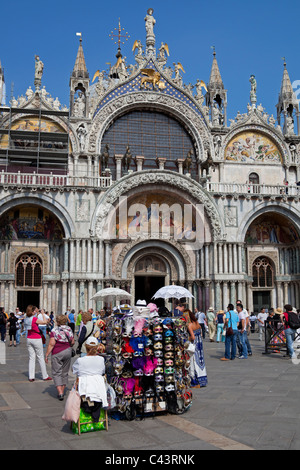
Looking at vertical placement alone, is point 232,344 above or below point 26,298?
below

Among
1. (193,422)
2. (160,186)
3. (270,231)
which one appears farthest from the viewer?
(270,231)

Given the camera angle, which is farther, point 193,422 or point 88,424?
point 193,422

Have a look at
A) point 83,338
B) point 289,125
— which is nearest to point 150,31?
point 289,125

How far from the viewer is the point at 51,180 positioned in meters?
26.6

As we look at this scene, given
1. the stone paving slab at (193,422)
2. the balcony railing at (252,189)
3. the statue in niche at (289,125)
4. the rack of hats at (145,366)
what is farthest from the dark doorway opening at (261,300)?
the rack of hats at (145,366)

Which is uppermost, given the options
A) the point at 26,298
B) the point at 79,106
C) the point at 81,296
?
the point at 79,106

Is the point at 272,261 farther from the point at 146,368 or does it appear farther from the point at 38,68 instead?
the point at 146,368

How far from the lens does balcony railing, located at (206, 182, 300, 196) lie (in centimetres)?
2884

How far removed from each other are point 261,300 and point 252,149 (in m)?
10.5

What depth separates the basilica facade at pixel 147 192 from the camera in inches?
1054

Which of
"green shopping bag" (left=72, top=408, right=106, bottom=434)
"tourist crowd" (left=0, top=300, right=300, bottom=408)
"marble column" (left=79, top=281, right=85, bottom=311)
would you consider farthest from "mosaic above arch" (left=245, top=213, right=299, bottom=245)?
"green shopping bag" (left=72, top=408, right=106, bottom=434)

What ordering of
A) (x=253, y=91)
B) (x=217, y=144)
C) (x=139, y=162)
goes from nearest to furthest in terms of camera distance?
1. (x=139, y=162)
2. (x=217, y=144)
3. (x=253, y=91)
